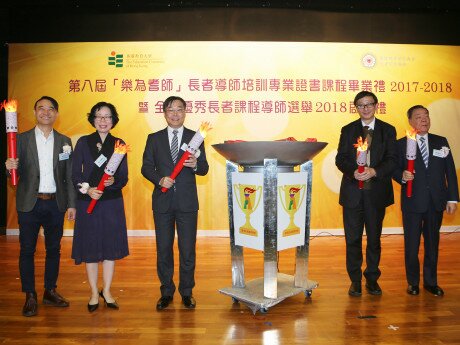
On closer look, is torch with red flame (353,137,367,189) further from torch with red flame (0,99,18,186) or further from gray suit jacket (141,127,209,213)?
torch with red flame (0,99,18,186)

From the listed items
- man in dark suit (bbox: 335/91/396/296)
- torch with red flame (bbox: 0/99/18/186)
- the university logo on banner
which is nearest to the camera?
→ torch with red flame (bbox: 0/99/18/186)

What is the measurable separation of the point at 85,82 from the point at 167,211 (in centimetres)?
387

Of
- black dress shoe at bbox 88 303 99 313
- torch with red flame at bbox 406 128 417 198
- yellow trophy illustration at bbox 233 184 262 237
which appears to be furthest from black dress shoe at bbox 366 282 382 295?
black dress shoe at bbox 88 303 99 313

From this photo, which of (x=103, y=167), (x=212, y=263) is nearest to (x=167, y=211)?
(x=103, y=167)

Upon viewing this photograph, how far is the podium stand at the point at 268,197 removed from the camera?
270 centimetres

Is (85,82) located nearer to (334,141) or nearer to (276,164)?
(334,141)

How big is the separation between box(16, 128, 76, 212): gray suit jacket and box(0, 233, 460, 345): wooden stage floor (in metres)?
Result: 0.81

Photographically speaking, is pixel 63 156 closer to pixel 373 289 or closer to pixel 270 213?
pixel 270 213

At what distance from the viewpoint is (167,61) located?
6020 millimetres

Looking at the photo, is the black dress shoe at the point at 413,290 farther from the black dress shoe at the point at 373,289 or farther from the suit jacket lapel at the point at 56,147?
the suit jacket lapel at the point at 56,147

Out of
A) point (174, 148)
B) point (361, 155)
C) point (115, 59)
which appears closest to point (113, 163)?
point (174, 148)

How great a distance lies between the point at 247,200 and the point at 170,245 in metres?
0.68

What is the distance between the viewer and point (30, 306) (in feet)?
9.55

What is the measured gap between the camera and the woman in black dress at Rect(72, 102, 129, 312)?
2875 millimetres
